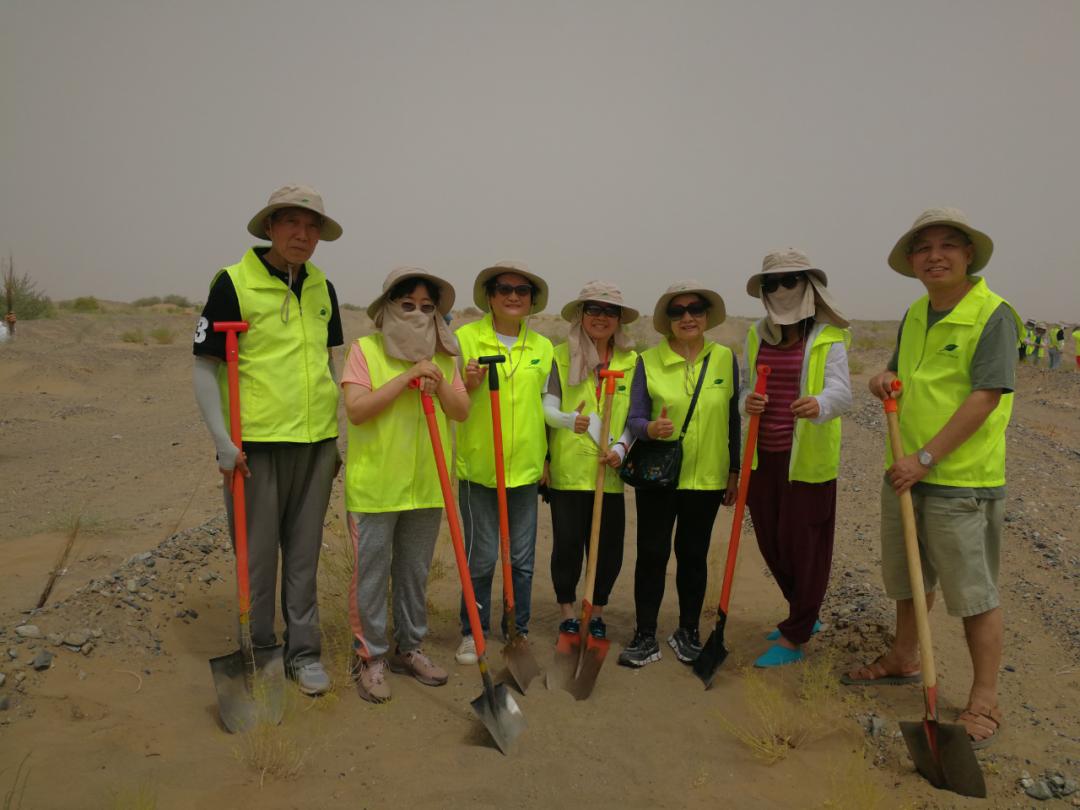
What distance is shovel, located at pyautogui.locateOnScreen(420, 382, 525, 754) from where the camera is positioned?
344cm

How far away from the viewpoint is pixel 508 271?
4.11 meters

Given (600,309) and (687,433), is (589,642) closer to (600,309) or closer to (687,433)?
(687,433)

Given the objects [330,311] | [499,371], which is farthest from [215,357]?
[499,371]

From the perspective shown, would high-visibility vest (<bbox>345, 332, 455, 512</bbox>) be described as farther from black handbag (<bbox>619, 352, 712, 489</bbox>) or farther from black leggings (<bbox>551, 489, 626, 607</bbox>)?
black handbag (<bbox>619, 352, 712, 489</bbox>)

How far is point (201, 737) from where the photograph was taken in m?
3.32

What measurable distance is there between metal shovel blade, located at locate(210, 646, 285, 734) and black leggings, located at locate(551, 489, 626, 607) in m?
1.60

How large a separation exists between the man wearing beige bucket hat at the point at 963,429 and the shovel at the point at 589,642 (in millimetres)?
1457

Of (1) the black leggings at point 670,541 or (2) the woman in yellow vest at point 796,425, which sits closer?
(2) the woman in yellow vest at point 796,425

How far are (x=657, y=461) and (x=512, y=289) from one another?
1247 mm

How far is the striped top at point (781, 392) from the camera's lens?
3.92 m

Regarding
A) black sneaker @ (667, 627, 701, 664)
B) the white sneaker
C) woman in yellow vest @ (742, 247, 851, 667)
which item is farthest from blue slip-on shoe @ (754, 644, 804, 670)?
the white sneaker

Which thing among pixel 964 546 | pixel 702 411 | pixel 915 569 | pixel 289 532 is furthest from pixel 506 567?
pixel 964 546

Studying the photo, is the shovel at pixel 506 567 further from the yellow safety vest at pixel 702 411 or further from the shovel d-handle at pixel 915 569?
the shovel d-handle at pixel 915 569

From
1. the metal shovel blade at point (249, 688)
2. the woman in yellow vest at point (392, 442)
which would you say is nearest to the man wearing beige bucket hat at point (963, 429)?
the woman in yellow vest at point (392, 442)
